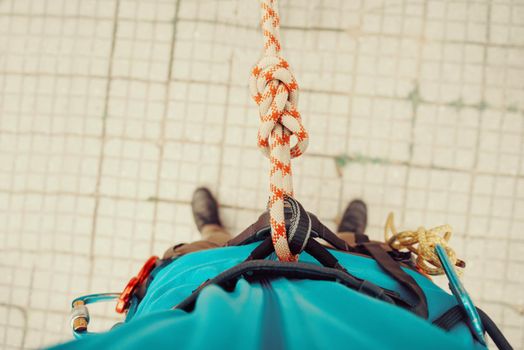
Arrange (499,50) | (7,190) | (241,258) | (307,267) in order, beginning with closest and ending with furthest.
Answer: (307,267) < (241,258) < (499,50) < (7,190)

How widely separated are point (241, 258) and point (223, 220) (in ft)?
2.33

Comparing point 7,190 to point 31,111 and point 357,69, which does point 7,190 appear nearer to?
point 31,111

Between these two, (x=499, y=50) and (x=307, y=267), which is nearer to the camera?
(x=307, y=267)

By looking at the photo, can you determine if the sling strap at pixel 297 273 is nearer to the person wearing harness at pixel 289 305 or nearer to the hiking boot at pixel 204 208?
the person wearing harness at pixel 289 305

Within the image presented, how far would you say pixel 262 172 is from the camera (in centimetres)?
155

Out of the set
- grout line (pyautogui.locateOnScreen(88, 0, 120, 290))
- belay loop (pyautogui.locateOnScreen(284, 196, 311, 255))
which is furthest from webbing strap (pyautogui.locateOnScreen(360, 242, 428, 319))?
grout line (pyautogui.locateOnScreen(88, 0, 120, 290))

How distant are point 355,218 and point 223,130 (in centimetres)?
61

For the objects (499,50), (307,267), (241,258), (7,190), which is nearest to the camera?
(307,267)

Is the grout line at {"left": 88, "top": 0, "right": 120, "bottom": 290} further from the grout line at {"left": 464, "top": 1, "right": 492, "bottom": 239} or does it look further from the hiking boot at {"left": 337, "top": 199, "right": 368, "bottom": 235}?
the grout line at {"left": 464, "top": 1, "right": 492, "bottom": 239}

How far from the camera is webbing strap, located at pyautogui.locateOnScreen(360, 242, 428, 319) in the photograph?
0.73 m

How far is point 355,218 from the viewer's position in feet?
4.71

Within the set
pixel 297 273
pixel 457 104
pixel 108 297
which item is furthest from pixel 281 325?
pixel 457 104

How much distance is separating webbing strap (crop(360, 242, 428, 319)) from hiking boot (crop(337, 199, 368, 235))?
366 millimetres

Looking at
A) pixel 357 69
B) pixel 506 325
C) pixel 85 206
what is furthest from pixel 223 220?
pixel 506 325
